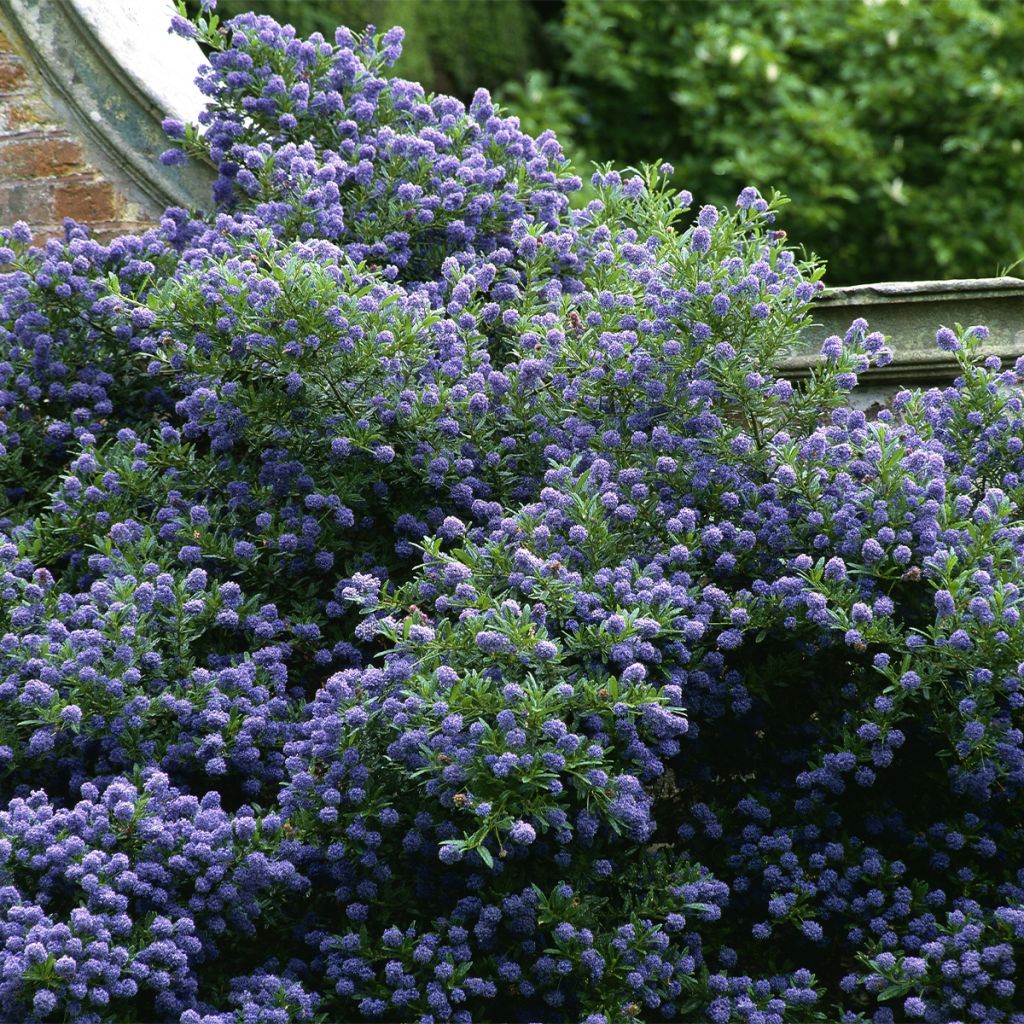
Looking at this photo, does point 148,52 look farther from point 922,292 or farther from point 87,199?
point 922,292

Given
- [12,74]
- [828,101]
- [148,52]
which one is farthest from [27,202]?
[828,101]

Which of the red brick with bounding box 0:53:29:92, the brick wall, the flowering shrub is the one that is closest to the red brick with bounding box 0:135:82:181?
the brick wall

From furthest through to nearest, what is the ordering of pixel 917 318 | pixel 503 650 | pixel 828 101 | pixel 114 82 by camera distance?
pixel 828 101 < pixel 114 82 < pixel 917 318 < pixel 503 650

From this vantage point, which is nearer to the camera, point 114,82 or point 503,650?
point 503,650

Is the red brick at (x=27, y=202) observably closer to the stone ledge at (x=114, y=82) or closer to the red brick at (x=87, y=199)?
the red brick at (x=87, y=199)

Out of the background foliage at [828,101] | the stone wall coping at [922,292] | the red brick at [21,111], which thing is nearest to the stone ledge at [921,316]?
the stone wall coping at [922,292]

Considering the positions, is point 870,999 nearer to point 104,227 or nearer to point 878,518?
point 878,518

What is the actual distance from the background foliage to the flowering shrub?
465cm

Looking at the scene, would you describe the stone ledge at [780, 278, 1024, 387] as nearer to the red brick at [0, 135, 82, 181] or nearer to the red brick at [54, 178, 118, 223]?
the red brick at [54, 178, 118, 223]

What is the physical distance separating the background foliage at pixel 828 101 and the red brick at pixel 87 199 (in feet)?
11.2

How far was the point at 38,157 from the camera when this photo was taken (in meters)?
4.37

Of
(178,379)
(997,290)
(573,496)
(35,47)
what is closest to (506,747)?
(573,496)

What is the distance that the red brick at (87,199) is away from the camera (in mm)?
4359

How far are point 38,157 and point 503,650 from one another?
8.38 feet
